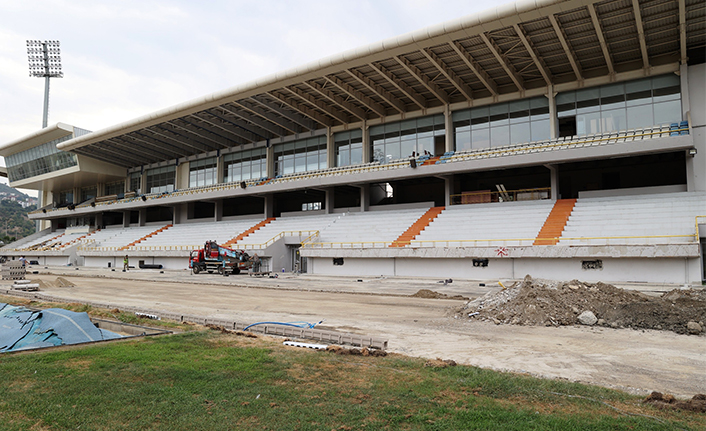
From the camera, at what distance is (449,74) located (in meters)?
Answer: 30.5

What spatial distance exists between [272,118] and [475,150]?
17.8 m

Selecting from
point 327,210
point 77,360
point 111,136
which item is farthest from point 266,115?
point 77,360

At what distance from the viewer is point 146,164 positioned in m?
57.5

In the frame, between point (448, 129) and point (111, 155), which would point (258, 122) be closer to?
point (448, 129)

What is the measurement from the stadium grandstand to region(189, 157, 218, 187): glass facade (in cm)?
163

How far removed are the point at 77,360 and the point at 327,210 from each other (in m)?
33.4

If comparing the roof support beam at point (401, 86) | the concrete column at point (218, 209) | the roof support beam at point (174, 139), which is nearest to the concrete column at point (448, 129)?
the roof support beam at point (401, 86)

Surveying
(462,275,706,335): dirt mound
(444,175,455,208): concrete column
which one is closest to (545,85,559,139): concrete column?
(444,175,455,208): concrete column

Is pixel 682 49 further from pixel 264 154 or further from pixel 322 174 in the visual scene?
pixel 264 154

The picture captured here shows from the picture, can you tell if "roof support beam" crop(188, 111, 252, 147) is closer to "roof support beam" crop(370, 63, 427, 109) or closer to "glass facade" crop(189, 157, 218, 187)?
"glass facade" crop(189, 157, 218, 187)

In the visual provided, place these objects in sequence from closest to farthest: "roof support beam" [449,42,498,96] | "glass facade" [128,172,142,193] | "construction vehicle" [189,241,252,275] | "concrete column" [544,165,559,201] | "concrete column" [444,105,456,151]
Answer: "roof support beam" [449,42,498,96] < "concrete column" [544,165,559,201] < "construction vehicle" [189,241,252,275] < "concrete column" [444,105,456,151] < "glass facade" [128,172,142,193]

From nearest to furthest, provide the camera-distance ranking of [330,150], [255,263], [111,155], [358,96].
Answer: [255,263] → [358,96] → [330,150] → [111,155]

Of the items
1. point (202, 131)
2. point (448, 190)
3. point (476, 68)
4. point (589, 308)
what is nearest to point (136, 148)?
point (202, 131)

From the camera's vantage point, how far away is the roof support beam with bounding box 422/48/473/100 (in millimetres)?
27906
